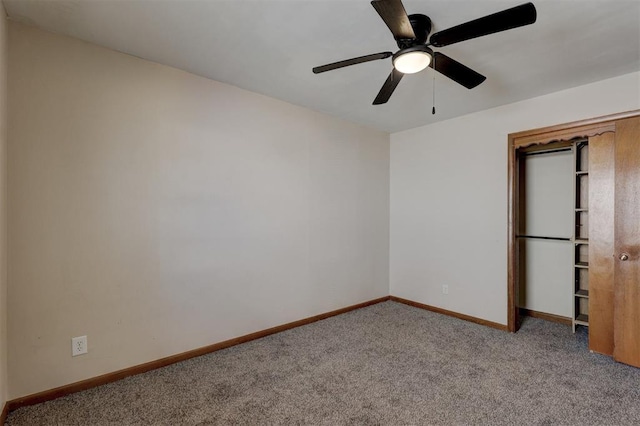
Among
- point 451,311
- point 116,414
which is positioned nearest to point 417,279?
point 451,311

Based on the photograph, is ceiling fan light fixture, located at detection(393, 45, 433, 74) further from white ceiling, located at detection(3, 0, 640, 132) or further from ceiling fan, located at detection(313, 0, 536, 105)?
white ceiling, located at detection(3, 0, 640, 132)

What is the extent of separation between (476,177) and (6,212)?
410cm

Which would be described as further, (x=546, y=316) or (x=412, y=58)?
(x=546, y=316)

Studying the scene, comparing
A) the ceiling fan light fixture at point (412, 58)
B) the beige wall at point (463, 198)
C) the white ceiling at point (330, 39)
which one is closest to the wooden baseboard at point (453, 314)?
the beige wall at point (463, 198)

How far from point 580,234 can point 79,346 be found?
4.77 meters

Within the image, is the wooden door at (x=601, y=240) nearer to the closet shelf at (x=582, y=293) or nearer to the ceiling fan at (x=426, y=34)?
the closet shelf at (x=582, y=293)

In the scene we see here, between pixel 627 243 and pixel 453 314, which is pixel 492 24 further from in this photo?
pixel 453 314

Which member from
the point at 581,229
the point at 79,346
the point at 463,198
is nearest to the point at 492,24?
the point at 463,198

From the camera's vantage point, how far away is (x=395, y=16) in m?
1.47

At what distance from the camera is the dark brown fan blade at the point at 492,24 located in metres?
1.40

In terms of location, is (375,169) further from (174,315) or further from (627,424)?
(627,424)

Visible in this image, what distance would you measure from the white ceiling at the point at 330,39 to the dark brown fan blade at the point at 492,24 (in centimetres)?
29

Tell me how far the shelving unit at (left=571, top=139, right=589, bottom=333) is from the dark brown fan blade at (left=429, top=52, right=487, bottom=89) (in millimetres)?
2079

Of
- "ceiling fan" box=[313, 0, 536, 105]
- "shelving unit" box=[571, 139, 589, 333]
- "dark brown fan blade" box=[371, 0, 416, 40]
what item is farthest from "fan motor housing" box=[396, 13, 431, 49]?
"shelving unit" box=[571, 139, 589, 333]
